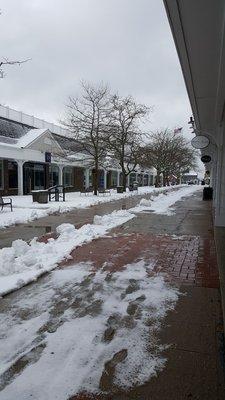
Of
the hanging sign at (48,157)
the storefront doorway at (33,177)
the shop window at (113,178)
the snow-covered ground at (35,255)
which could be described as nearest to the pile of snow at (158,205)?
the snow-covered ground at (35,255)

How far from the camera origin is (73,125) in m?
28.9

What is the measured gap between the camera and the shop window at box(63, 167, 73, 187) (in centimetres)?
3922

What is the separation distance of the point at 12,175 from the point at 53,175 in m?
6.83

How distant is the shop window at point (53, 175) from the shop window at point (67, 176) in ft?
5.92

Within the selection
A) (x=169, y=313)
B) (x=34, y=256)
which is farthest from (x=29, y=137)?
(x=169, y=313)

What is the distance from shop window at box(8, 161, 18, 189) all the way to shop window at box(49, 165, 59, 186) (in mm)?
5426

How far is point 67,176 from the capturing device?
40188 mm

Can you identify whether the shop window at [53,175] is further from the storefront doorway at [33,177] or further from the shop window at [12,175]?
the shop window at [12,175]

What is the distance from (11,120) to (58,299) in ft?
94.8

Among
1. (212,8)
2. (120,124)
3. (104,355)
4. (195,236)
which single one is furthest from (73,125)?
(104,355)

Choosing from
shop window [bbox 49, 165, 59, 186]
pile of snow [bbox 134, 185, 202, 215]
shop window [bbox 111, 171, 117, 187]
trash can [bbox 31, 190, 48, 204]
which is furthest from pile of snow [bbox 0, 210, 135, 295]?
shop window [bbox 111, 171, 117, 187]

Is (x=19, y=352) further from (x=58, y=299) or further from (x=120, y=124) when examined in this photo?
(x=120, y=124)

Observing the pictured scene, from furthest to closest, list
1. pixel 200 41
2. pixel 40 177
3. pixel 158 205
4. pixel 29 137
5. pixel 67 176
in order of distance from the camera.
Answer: pixel 67 176, pixel 40 177, pixel 29 137, pixel 158 205, pixel 200 41

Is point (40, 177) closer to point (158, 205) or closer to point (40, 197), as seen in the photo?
point (40, 197)
